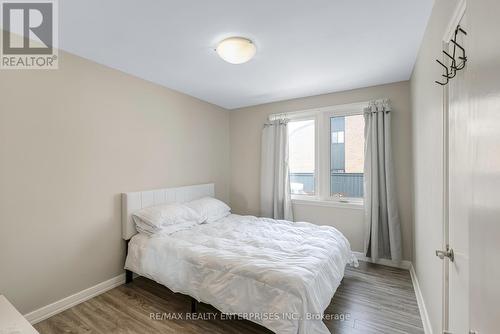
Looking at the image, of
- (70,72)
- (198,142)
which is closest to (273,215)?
(198,142)

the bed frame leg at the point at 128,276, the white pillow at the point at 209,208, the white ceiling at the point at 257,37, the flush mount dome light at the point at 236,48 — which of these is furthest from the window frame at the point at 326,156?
the bed frame leg at the point at 128,276

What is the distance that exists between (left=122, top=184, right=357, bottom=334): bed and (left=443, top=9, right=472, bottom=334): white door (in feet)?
2.68

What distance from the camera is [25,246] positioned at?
2051 mm

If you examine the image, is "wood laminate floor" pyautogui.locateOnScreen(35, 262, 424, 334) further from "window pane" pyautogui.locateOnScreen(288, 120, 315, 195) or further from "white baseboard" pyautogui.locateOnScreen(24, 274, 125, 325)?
"window pane" pyautogui.locateOnScreen(288, 120, 315, 195)

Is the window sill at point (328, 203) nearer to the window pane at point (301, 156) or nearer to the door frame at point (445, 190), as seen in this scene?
the window pane at point (301, 156)

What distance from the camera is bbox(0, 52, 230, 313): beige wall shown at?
1999 millimetres

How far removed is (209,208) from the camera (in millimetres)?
3420

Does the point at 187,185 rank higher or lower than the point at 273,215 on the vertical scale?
higher

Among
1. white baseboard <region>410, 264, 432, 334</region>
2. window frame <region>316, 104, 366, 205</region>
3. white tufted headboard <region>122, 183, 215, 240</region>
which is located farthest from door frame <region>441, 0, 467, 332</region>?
white tufted headboard <region>122, 183, 215, 240</region>

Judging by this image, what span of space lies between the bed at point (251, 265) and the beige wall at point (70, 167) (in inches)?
11.3

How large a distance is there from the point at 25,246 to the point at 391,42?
153 inches

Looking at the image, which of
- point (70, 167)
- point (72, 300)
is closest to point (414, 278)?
point (72, 300)

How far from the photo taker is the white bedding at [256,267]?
167cm

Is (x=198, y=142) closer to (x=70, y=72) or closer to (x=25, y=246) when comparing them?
(x=70, y=72)
